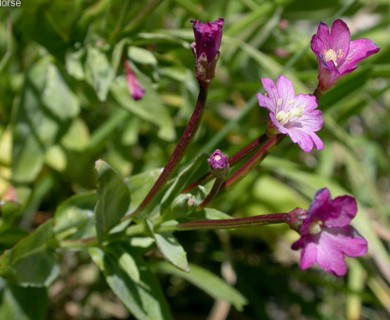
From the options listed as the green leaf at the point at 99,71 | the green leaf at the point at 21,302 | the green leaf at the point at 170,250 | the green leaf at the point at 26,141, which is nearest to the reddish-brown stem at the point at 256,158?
the green leaf at the point at 170,250

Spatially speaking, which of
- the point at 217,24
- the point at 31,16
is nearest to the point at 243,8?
the point at 31,16

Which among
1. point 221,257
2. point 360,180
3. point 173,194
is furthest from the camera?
point 360,180

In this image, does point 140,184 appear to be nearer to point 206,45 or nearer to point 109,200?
point 109,200

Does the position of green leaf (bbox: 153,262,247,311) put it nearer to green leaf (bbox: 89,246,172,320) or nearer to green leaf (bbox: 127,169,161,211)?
green leaf (bbox: 89,246,172,320)

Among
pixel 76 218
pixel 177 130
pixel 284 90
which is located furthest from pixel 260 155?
pixel 177 130

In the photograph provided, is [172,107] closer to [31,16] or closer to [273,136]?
[31,16]

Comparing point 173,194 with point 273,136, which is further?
point 173,194
